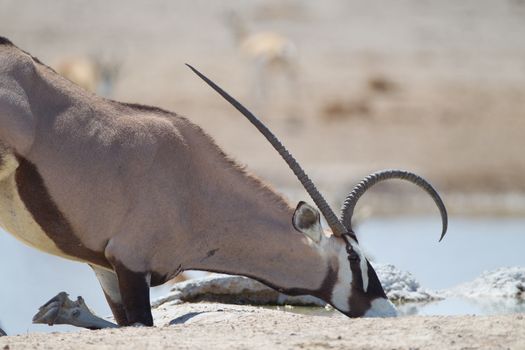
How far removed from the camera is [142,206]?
278 inches

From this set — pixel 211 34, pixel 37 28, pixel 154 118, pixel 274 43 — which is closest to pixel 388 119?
pixel 274 43

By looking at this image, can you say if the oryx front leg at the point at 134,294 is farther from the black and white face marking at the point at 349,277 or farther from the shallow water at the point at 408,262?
the shallow water at the point at 408,262

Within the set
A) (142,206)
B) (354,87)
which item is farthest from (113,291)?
(354,87)

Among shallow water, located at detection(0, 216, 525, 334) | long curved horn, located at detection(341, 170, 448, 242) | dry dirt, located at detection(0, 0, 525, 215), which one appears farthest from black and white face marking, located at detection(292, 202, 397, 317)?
dry dirt, located at detection(0, 0, 525, 215)

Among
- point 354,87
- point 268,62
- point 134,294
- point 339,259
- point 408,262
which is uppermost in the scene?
point 268,62

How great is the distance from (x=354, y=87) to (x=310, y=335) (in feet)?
76.7

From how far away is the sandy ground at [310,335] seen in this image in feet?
19.1

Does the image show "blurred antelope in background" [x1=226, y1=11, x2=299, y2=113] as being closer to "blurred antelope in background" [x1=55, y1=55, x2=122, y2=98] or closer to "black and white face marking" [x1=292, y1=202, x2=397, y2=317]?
"blurred antelope in background" [x1=55, y1=55, x2=122, y2=98]

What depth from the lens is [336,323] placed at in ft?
21.3

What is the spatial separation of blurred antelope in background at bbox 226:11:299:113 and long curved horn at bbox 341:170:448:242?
21.3 metres

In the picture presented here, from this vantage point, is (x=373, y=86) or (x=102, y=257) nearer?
(x=102, y=257)

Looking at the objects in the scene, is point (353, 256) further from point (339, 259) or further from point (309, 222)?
point (309, 222)

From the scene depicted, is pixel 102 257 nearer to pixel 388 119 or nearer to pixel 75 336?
pixel 75 336

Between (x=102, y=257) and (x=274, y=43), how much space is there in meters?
24.3
